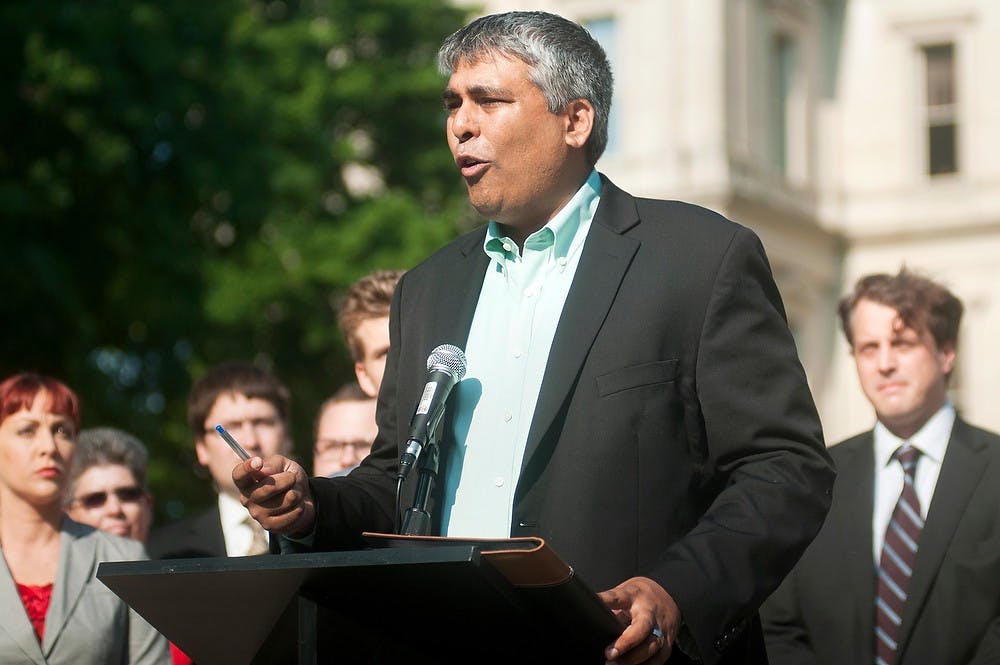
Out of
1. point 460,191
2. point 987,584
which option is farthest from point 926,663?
point 460,191

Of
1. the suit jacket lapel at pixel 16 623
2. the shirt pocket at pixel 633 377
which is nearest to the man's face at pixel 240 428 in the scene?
the suit jacket lapel at pixel 16 623

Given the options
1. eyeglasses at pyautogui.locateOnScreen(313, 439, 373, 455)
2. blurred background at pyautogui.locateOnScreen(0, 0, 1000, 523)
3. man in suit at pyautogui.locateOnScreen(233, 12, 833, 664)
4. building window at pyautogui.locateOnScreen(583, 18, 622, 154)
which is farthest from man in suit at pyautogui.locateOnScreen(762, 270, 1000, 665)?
building window at pyautogui.locateOnScreen(583, 18, 622, 154)

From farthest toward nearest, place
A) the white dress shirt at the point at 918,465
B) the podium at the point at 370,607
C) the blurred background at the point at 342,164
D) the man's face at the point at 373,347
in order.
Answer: the blurred background at the point at 342,164, the man's face at the point at 373,347, the white dress shirt at the point at 918,465, the podium at the point at 370,607

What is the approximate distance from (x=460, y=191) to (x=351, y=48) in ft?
9.36

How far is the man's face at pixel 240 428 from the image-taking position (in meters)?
7.07

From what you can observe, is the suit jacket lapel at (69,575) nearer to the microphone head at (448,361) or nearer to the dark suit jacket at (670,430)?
the dark suit jacket at (670,430)

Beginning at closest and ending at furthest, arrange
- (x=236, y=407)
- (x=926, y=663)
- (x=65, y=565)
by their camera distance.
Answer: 1. (x=926, y=663)
2. (x=65, y=565)
3. (x=236, y=407)

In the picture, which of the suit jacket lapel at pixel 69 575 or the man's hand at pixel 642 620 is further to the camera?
the suit jacket lapel at pixel 69 575

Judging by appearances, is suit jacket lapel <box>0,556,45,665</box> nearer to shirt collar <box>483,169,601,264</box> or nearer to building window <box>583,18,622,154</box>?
shirt collar <box>483,169,601,264</box>

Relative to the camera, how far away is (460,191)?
25391 mm

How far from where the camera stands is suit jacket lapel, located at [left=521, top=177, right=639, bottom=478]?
3707 millimetres

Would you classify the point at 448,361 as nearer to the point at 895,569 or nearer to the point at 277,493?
the point at 277,493

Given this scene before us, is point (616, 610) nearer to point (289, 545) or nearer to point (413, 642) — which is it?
point (413, 642)

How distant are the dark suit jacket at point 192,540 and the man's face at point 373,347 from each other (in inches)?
34.4
